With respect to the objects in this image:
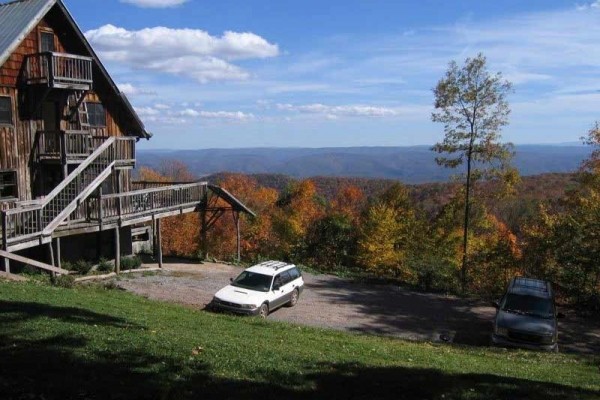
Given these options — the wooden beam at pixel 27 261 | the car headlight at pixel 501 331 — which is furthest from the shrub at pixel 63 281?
the car headlight at pixel 501 331

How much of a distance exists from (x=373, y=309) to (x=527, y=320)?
646 cm

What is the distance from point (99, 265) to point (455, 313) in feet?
47.5

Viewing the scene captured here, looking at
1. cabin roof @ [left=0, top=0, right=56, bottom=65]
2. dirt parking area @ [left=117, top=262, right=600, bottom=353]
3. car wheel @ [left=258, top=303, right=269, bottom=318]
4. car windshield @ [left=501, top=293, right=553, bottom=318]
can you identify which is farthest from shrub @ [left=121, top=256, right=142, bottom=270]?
car windshield @ [left=501, top=293, right=553, bottom=318]

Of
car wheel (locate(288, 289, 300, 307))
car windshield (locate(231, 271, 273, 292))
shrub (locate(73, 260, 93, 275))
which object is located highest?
car windshield (locate(231, 271, 273, 292))

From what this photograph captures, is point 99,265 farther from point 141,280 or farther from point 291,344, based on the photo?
point 291,344

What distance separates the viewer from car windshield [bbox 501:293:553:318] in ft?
56.9

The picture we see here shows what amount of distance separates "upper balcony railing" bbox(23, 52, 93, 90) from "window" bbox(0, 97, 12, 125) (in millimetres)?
1034

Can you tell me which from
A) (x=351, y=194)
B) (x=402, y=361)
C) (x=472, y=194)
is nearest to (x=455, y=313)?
(x=472, y=194)

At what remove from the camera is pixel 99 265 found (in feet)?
77.0

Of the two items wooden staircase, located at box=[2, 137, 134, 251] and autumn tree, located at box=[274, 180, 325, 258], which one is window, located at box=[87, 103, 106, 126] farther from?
autumn tree, located at box=[274, 180, 325, 258]

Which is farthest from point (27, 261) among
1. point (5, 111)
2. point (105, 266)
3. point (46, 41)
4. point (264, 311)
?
point (46, 41)

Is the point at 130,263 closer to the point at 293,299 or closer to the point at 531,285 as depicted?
the point at 293,299

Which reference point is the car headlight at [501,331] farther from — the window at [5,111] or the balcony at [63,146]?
the window at [5,111]

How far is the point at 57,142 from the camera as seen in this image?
75.4ft
